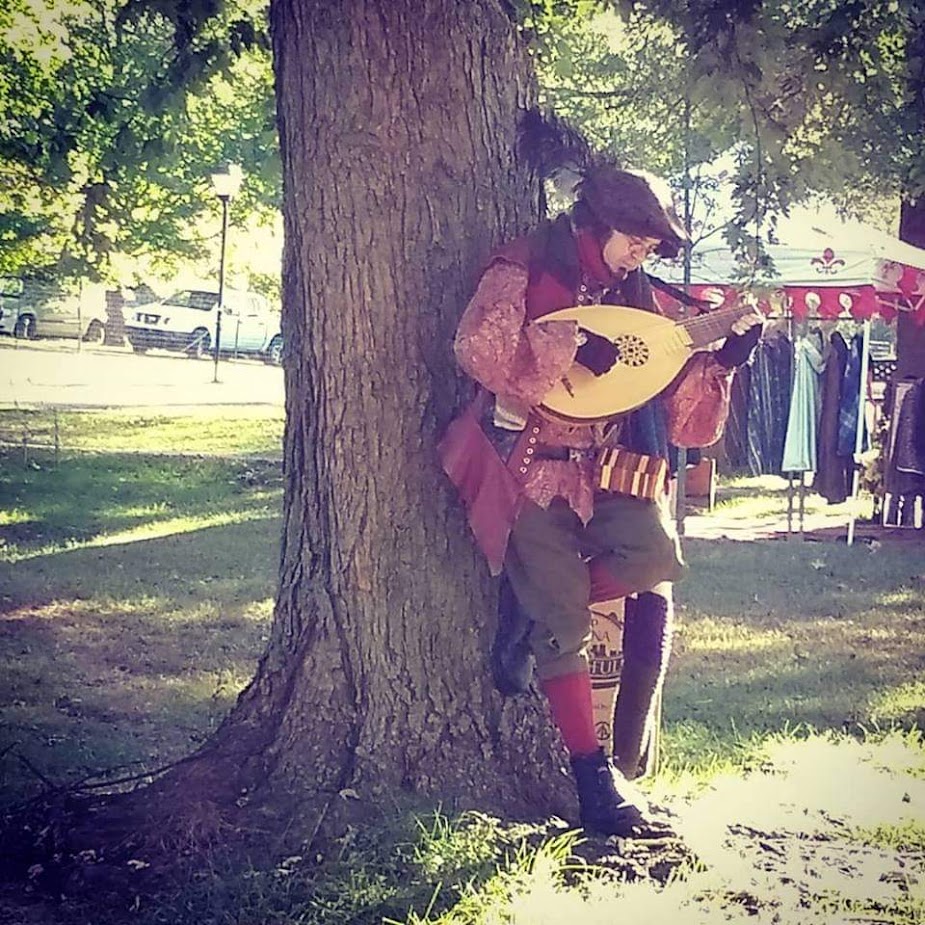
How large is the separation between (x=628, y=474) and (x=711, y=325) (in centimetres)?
23

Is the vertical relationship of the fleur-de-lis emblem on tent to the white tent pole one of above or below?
above

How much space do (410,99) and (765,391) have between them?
1745 millimetres

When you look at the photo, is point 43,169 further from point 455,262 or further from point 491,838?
point 491,838

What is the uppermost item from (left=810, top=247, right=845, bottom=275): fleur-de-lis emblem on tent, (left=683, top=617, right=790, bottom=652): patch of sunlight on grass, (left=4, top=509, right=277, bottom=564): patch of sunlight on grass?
(left=810, top=247, right=845, bottom=275): fleur-de-lis emblem on tent

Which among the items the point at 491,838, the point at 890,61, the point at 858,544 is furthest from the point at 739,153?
the point at 491,838

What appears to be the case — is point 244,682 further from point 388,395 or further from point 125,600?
point 388,395

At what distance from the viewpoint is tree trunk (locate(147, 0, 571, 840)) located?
1.76 meters

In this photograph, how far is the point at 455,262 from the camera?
180 cm

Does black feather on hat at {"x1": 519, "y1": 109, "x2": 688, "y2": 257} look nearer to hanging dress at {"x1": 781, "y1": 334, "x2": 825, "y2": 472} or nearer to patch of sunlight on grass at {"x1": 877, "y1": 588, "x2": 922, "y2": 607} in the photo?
patch of sunlight on grass at {"x1": 877, "y1": 588, "x2": 922, "y2": 607}

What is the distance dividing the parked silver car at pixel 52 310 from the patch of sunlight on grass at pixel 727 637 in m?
1.12

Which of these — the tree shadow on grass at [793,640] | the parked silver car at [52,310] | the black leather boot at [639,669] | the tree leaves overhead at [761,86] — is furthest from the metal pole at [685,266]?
the parked silver car at [52,310]

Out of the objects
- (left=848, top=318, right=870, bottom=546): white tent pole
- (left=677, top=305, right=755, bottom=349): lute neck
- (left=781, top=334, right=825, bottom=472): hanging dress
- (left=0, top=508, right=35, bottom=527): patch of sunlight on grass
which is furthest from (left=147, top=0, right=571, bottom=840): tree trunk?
(left=781, top=334, right=825, bottom=472): hanging dress

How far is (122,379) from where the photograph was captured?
195 cm

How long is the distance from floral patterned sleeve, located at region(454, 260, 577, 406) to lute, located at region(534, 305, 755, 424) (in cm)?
4
